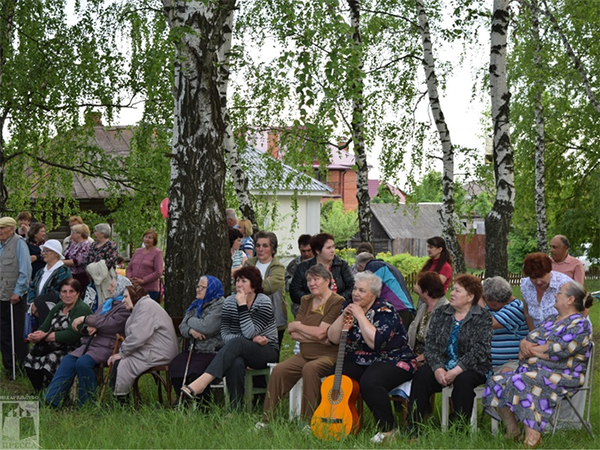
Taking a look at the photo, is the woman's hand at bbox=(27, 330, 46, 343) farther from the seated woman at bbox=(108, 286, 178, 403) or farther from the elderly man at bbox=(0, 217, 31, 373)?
the elderly man at bbox=(0, 217, 31, 373)

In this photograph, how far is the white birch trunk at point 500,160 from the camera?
12578mm

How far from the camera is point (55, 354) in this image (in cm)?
932

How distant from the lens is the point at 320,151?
51.1ft

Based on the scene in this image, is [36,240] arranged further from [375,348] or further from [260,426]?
[375,348]

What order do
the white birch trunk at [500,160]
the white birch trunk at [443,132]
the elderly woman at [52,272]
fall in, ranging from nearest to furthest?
the elderly woman at [52,272] → the white birch trunk at [500,160] → the white birch trunk at [443,132]

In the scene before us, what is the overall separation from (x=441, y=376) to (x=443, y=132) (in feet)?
32.1

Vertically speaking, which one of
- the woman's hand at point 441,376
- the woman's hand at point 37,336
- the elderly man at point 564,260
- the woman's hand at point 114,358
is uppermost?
the elderly man at point 564,260

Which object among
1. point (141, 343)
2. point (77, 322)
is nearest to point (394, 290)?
point (141, 343)

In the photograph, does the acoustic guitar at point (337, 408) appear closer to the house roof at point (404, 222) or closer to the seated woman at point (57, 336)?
the seated woman at point (57, 336)

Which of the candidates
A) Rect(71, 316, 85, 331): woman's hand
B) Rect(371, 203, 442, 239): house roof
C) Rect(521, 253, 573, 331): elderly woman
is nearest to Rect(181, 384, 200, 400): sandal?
Rect(71, 316, 85, 331): woman's hand

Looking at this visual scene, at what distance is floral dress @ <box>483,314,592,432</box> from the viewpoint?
683 centimetres

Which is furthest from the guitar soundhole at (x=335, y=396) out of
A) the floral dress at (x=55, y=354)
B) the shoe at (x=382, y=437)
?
the floral dress at (x=55, y=354)

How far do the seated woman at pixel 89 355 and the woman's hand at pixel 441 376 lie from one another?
3.27 metres

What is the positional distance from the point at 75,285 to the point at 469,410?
14.2 ft
